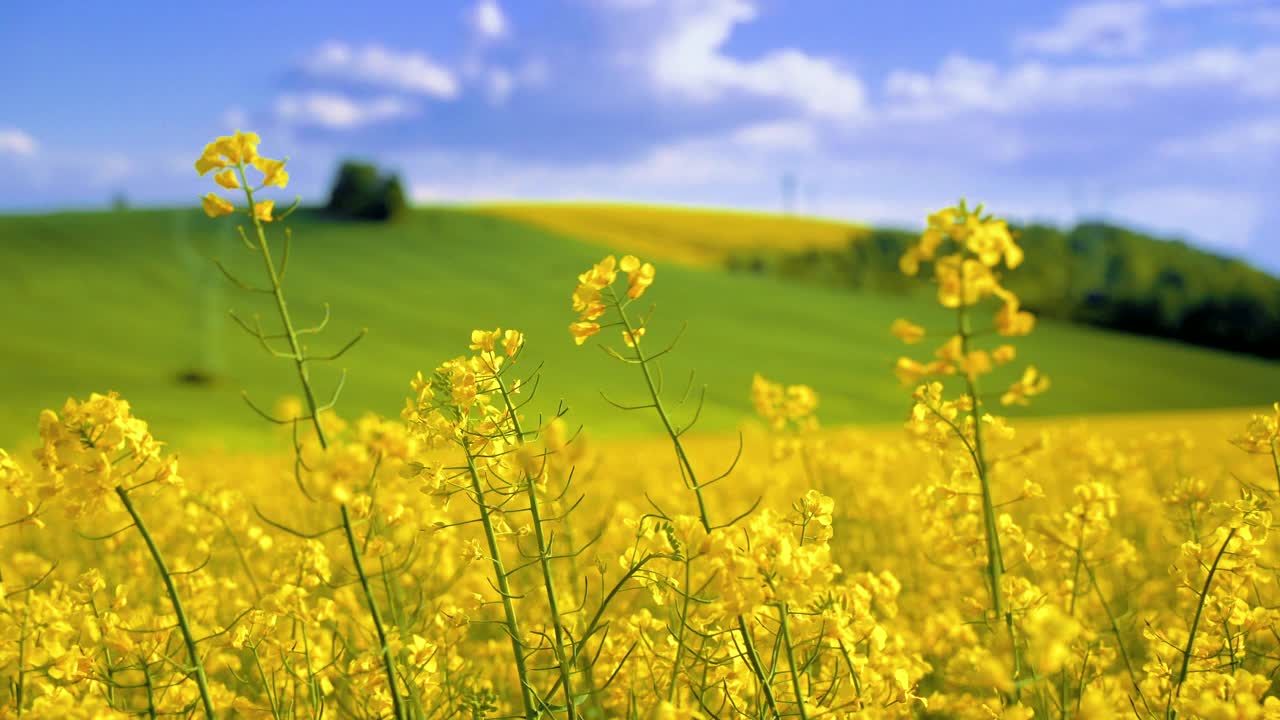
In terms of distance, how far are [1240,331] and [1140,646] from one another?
5152 centimetres

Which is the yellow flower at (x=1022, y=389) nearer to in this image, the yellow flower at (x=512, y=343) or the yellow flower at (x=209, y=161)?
the yellow flower at (x=512, y=343)

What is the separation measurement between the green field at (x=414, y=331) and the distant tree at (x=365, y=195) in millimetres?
2039

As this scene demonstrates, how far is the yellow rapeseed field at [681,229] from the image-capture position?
199 ft

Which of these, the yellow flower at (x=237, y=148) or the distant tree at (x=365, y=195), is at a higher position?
the distant tree at (x=365, y=195)

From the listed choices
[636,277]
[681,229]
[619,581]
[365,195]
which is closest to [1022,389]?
[636,277]

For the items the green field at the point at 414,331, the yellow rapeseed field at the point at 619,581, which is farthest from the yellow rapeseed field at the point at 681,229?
the yellow rapeseed field at the point at 619,581

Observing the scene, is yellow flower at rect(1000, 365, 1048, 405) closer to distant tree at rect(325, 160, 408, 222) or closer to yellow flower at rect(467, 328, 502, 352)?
yellow flower at rect(467, 328, 502, 352)

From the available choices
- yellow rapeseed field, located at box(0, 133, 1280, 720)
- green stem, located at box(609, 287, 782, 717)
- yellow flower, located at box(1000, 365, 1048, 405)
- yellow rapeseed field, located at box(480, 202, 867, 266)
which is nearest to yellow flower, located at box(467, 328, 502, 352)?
yellow rapeseed field, located at box(0, 133, 1280, 720)

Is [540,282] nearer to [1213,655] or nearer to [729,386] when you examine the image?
[729,386]

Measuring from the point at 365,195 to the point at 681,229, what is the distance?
2316 cm

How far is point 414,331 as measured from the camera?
3603cm

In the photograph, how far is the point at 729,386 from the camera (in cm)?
3303

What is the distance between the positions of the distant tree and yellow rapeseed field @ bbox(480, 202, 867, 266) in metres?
9.10

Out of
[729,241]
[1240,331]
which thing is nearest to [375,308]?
[729,241]
